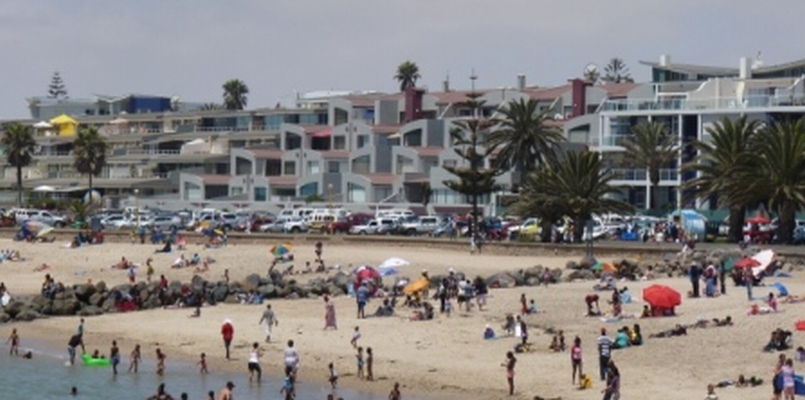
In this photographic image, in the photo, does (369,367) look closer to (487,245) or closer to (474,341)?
(474,341)

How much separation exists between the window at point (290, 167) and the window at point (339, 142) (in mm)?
3247

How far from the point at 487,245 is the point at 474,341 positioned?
2528 cm

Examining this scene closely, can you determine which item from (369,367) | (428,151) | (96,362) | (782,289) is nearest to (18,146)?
(428,151)

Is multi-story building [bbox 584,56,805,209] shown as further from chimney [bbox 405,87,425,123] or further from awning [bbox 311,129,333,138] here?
awning [bbox 311,129,333,138]

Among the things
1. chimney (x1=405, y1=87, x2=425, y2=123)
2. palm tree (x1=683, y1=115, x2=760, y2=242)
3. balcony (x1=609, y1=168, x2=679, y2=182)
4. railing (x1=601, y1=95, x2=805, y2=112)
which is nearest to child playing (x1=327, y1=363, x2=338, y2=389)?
palm tree (x1=683, y1=115, x2=760, y2=242)

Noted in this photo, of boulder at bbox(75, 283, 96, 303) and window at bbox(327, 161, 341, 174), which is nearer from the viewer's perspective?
boulder at bbox(75, 283, 96, 303)

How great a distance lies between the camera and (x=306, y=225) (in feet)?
252

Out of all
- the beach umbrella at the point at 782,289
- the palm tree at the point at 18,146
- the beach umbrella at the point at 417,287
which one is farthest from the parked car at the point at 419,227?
the palm tree at the point at 18,146

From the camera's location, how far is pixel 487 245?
211ft

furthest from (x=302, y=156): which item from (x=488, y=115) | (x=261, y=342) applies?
(x=261, y=342)

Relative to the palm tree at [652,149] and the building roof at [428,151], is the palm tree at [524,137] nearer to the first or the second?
the palm tree at [652,149]

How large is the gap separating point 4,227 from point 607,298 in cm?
4765

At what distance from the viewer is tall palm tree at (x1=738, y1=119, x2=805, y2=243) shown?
192 ft

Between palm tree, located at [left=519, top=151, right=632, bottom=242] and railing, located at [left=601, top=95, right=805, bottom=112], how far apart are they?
54.4ft
